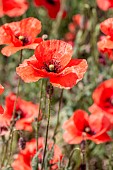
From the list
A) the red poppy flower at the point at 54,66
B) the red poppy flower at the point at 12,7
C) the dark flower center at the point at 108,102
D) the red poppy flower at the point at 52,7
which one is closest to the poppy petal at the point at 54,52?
the red poppy flower at the point at 54,66

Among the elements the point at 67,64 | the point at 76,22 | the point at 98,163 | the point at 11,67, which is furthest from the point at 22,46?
the point at 76,22

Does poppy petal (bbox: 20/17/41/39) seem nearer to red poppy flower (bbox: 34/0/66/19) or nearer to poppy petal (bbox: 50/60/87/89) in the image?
poppy petal (bbox: 50/60/87/89)

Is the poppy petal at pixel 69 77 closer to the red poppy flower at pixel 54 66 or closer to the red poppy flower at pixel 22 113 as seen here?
the red poppy flower at pixel 54 66

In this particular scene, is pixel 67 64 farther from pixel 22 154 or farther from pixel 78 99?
pixel 78 99

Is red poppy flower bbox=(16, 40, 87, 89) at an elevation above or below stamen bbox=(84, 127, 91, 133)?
above

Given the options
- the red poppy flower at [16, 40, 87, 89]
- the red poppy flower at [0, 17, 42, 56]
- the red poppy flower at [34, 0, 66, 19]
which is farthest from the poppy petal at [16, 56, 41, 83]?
the red poppy flower at [34, 0, 66, 19]

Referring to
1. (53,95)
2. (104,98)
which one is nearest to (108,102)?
(104,98)

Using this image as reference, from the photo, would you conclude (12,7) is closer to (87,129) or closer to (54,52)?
(87,129)
